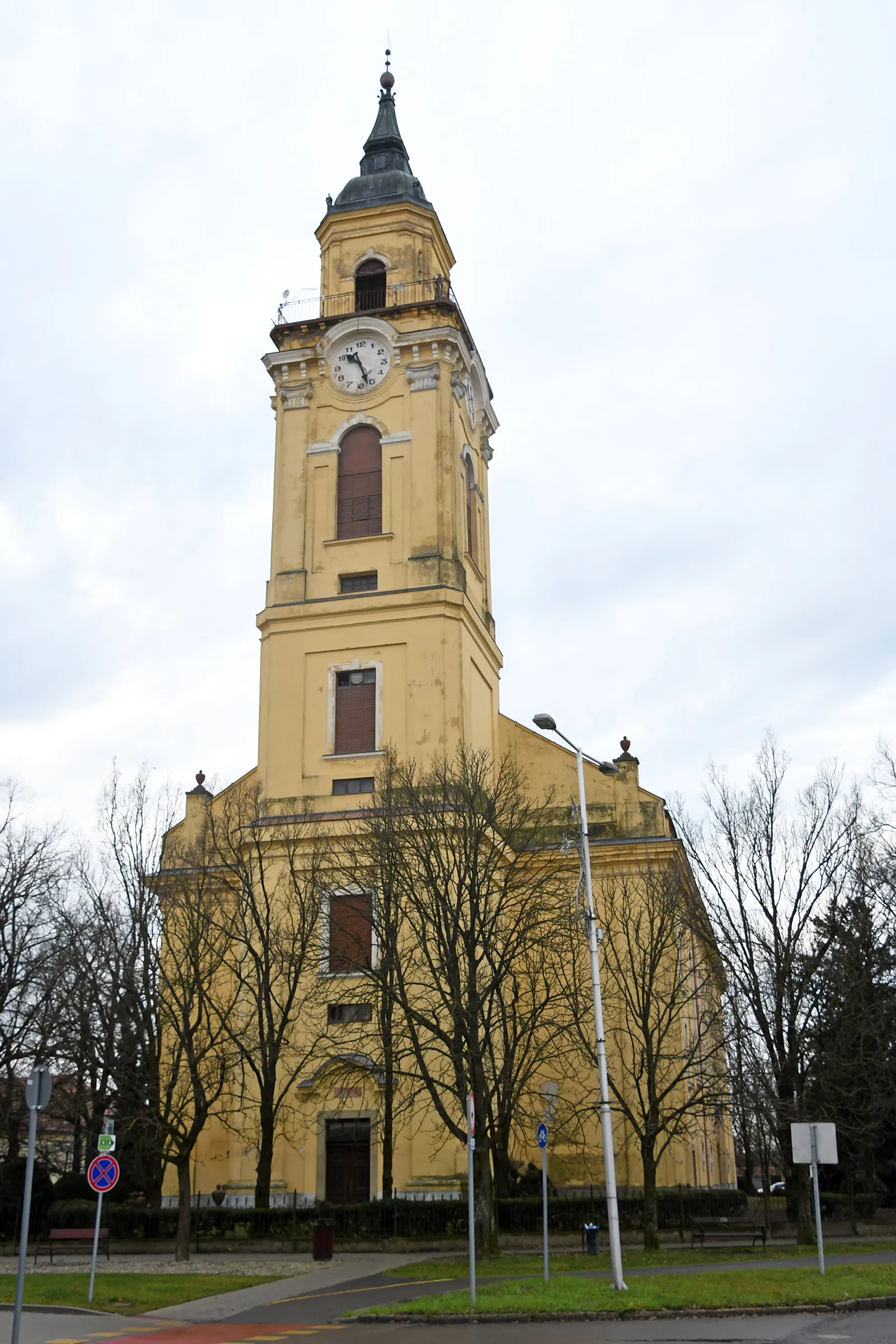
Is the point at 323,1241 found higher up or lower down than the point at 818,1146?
lower down

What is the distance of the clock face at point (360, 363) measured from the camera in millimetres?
44781

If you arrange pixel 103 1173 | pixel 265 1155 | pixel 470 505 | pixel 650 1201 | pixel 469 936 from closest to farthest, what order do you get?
pixel 103 1173
pixel 469 936
pixel 650 1201
pixel 265 1155
pixel 470 505

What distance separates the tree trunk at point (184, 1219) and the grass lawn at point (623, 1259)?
527 centimetres

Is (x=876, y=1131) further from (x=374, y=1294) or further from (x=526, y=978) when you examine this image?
(x=374, y=1294)

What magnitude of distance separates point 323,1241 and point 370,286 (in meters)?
33.1

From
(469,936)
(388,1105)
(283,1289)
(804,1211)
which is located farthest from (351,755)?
(283,1289)

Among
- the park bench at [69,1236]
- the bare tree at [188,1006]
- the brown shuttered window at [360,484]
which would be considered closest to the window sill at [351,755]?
the bare tree at [188,1006]

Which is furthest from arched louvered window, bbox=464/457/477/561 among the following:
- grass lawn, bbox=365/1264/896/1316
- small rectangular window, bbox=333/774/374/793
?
grass lawn, bbox=365/1264/896/1316

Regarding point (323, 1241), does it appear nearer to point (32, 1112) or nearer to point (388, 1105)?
point (388, 1105)

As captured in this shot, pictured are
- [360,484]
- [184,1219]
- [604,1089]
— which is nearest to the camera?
[604,1089]

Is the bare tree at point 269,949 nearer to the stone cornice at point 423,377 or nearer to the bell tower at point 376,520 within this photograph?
the bell tower at point 376,520

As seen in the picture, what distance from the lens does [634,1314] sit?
1748cm

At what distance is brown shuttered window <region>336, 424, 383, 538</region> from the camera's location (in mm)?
43125

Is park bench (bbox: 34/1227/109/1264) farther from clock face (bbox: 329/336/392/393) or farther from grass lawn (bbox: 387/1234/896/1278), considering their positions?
clock face (bbox: 329/336/392/393)
